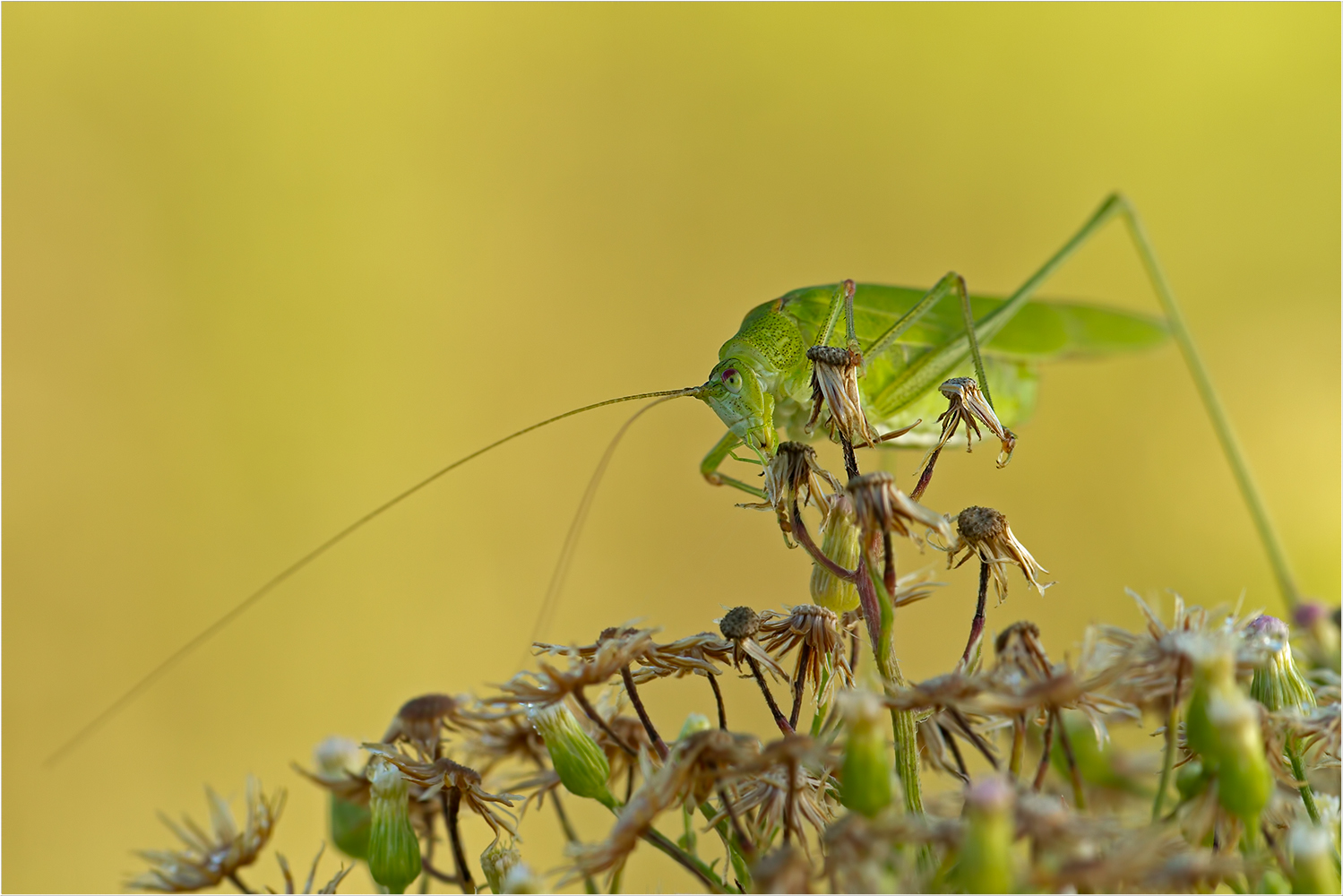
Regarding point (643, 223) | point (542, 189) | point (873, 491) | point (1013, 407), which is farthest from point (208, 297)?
point (873, 491)

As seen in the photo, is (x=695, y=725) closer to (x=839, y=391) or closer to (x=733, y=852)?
(x=733, y=852)

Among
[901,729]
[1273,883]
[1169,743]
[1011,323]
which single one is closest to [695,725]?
[901,729]

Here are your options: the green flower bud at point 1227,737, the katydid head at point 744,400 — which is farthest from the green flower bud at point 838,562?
the katydid head at point 744,400

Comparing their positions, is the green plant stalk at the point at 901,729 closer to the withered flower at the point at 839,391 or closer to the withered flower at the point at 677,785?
the withered flower at the point at 677,785

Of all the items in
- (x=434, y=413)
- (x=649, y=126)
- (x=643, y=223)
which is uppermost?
(x=649, y=126)

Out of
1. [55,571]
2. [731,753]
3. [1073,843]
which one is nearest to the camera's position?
[1073,843]

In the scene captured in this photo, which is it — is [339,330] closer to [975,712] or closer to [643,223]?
[643,223]

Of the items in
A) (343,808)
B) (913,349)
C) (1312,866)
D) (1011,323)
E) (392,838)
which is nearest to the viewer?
(1312,866)
